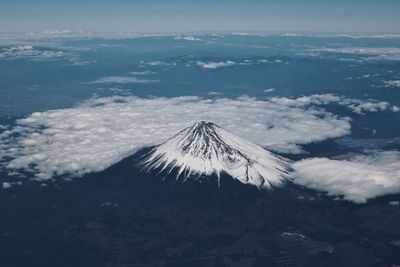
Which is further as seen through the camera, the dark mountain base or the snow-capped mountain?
the snow-capped mountain

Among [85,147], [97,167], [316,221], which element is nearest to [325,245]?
[316,221]

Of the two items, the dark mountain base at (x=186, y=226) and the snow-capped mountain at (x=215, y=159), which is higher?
the snow-capped mountain at (x=215, y=159)

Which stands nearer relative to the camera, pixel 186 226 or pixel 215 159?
pixel 186 226

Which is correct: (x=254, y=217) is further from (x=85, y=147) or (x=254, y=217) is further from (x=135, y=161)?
(x=85, y=147)

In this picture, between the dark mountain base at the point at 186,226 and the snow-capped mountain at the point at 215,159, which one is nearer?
the dark mountain base at the point at 186,226
